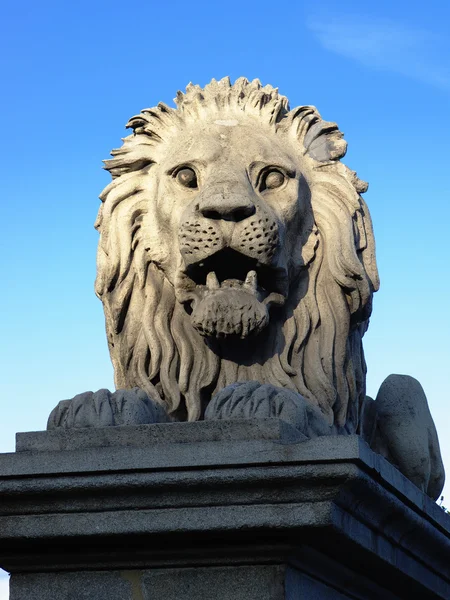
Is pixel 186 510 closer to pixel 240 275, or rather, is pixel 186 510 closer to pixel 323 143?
pixel 240 275

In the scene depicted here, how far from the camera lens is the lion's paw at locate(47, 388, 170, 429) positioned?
16.2ft

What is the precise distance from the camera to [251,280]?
17.8 ft

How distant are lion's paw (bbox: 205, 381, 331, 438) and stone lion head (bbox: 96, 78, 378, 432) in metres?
0.45

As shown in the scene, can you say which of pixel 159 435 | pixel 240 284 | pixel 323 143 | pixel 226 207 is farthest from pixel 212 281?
pixel 159 435

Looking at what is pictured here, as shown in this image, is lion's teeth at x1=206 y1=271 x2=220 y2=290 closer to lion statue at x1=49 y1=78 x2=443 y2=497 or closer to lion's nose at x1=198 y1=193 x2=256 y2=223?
lion statue at x1=49 y1=78 x2=443 y2=497

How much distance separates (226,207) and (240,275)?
1.11ft

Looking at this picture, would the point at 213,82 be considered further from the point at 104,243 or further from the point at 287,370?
the point at 287,370

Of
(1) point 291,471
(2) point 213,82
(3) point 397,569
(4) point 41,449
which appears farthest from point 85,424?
(2) point 213,82

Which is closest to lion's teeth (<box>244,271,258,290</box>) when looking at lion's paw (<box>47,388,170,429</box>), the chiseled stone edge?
lion's paw (<box>47,388,170,429</box>)

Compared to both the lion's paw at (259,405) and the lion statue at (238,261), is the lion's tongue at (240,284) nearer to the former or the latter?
the lion statue at (238,261)

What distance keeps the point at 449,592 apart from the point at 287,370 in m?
1.34

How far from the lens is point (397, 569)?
199 inches

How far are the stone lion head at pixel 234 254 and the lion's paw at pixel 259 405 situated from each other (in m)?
0.45

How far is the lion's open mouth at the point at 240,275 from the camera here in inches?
212
